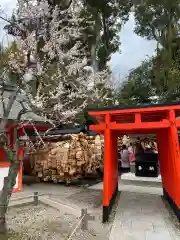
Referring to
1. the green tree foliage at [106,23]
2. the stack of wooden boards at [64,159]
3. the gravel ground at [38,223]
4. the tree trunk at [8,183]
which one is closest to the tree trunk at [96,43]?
the green tree foliage at [106,23]

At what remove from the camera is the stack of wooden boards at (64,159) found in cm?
948

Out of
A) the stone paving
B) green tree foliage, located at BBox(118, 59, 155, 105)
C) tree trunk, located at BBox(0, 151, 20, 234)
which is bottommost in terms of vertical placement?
the stone paving

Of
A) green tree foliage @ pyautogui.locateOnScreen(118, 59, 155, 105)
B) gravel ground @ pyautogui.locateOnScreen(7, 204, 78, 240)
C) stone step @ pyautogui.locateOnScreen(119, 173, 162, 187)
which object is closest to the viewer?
gravel ground @ pyautogui.locateOnScreen(7, 204, 78, 240)

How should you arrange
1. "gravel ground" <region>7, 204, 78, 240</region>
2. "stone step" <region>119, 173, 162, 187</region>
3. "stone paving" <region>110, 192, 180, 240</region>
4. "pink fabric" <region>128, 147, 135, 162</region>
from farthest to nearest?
"pink fabric" <region>128, 147, 135, 162</region>, "stone step" <region>119, 173, 162, 187</region>, "stone paving" <region>110, 192, 180, 240</region>, "gravel ground" <region>7, 204, 78, 240</region>

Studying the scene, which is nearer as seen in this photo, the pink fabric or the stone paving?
the stone paving

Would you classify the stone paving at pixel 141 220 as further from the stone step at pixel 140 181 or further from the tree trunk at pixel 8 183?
the stone step at pixel 140 181

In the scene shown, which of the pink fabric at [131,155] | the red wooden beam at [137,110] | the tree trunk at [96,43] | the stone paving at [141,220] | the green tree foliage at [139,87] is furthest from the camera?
the green tree foliage at [139,87]

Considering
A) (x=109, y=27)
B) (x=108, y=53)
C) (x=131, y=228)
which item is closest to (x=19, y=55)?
(x=131, y=228)

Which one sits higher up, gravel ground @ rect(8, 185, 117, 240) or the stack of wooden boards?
the stack of wooden boards

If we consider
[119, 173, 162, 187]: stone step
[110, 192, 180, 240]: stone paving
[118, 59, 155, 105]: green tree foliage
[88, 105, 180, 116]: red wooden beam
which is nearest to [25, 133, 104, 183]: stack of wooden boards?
[119, 173, 162, 187]: stone step

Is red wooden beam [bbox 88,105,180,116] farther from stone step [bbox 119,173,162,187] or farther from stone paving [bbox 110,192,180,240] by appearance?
stone step [bbox 119,173,162,187]

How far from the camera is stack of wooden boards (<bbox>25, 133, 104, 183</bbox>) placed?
31.1 feet

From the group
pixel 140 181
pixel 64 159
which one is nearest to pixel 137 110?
pixel 64 159

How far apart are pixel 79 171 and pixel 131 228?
504 cm
